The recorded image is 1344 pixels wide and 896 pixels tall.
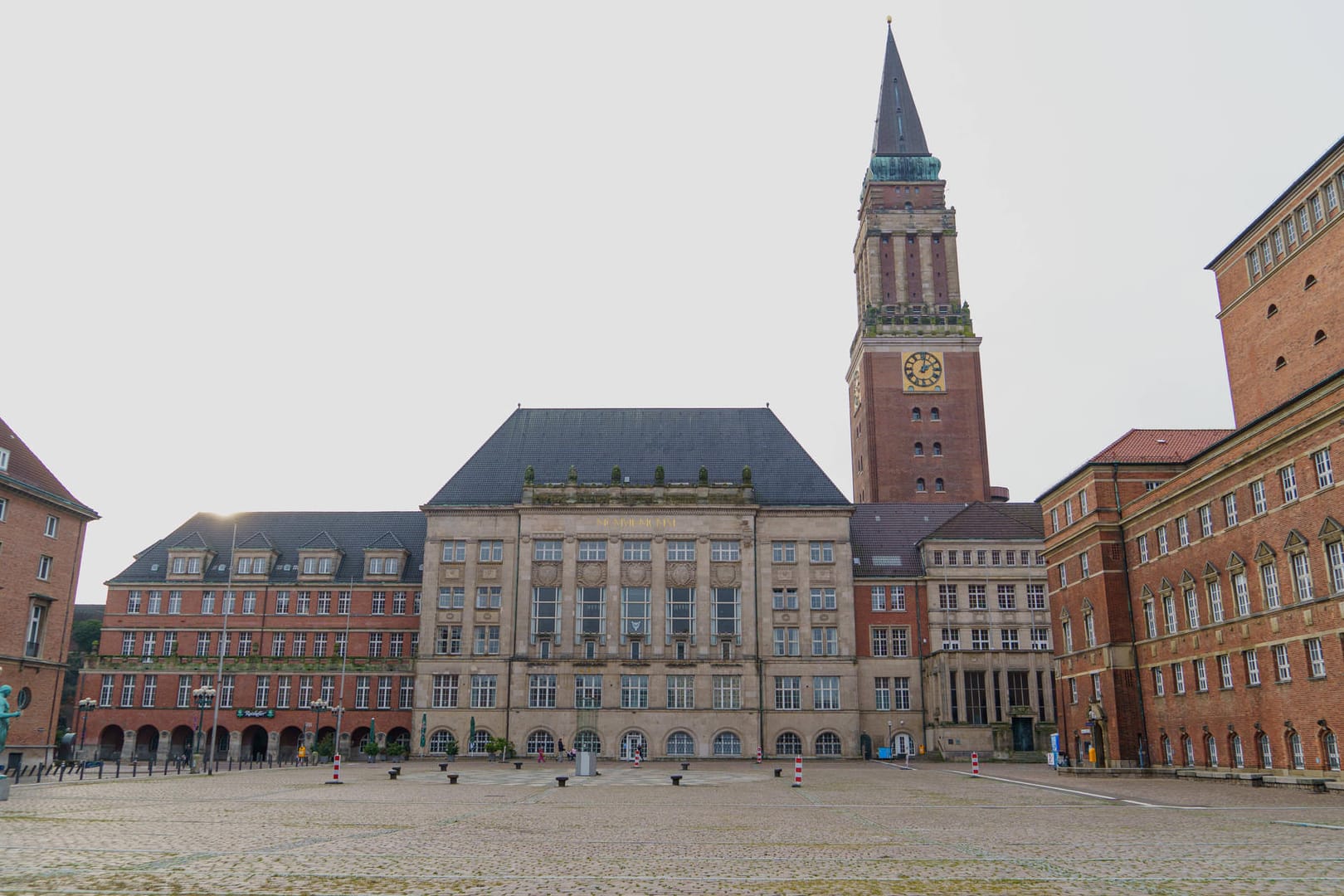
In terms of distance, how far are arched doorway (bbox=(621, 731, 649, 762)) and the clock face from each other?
47.1m

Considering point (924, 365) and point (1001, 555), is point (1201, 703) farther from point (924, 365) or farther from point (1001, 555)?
point (924, 365)

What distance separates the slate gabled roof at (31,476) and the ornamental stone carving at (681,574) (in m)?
37.3

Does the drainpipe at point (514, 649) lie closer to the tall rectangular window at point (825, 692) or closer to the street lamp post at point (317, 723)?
the street lamp post at point (317, 723)

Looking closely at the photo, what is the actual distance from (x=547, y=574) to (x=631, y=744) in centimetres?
1351

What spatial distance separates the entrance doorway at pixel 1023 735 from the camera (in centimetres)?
7262

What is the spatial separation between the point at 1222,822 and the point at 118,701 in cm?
7970

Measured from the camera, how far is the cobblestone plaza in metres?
13.7

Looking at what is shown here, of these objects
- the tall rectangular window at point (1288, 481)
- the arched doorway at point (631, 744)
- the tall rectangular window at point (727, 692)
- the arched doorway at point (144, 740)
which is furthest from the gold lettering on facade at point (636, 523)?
the tall rectangular window at point (1288, 481)

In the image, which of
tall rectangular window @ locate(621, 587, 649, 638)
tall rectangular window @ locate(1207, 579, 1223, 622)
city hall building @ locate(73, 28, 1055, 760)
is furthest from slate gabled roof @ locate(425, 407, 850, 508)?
tall rectangular window @ locate(1207, 579, 1223, 622)

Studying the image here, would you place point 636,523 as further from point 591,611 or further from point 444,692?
point 444,692

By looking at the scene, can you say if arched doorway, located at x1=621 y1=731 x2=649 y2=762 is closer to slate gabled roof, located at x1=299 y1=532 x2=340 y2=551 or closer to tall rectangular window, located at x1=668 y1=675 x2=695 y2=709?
tall rectangular window, located at x1=668 y1=675 x2=695 y2=709

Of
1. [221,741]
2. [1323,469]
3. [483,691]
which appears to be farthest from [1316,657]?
[221,741]

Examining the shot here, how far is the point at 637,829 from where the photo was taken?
2175 cm

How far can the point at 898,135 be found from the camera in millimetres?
115188
